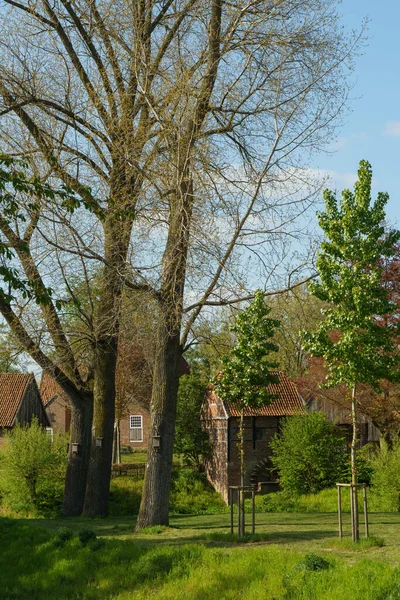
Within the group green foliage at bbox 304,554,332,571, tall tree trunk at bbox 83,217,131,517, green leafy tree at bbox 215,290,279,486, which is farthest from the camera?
tall tree trunk at bbox 83,217,131,517

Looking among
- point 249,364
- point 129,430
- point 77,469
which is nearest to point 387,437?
point 77,469

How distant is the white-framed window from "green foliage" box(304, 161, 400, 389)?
145 feet

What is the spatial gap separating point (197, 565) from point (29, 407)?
35.6 m

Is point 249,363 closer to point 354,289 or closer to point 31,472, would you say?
point 354,289

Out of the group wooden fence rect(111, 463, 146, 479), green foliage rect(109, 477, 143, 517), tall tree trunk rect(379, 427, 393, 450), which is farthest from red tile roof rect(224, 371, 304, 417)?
tall tree trunk rect(379, 427, 393, 450)

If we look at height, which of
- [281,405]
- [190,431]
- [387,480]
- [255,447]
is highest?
[281,405]

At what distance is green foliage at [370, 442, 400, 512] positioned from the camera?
88.4ft

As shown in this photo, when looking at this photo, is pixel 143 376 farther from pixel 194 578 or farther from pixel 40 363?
pixel 194 578

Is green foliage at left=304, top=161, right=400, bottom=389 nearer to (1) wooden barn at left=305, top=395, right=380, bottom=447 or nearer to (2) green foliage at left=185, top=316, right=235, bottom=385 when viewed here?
(2) green foliage at left=185, top=316, right=235, bottom=385

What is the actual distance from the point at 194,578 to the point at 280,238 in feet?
22.9

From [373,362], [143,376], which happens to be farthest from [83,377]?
[143,376]

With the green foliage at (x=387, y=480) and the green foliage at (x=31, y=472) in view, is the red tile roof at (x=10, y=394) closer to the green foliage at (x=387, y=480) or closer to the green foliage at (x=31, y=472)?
the green foliage at (x=31, y=472)

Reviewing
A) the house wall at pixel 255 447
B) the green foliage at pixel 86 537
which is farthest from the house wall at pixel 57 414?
the green foliage at pixel 86 537

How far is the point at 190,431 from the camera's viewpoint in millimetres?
40688
